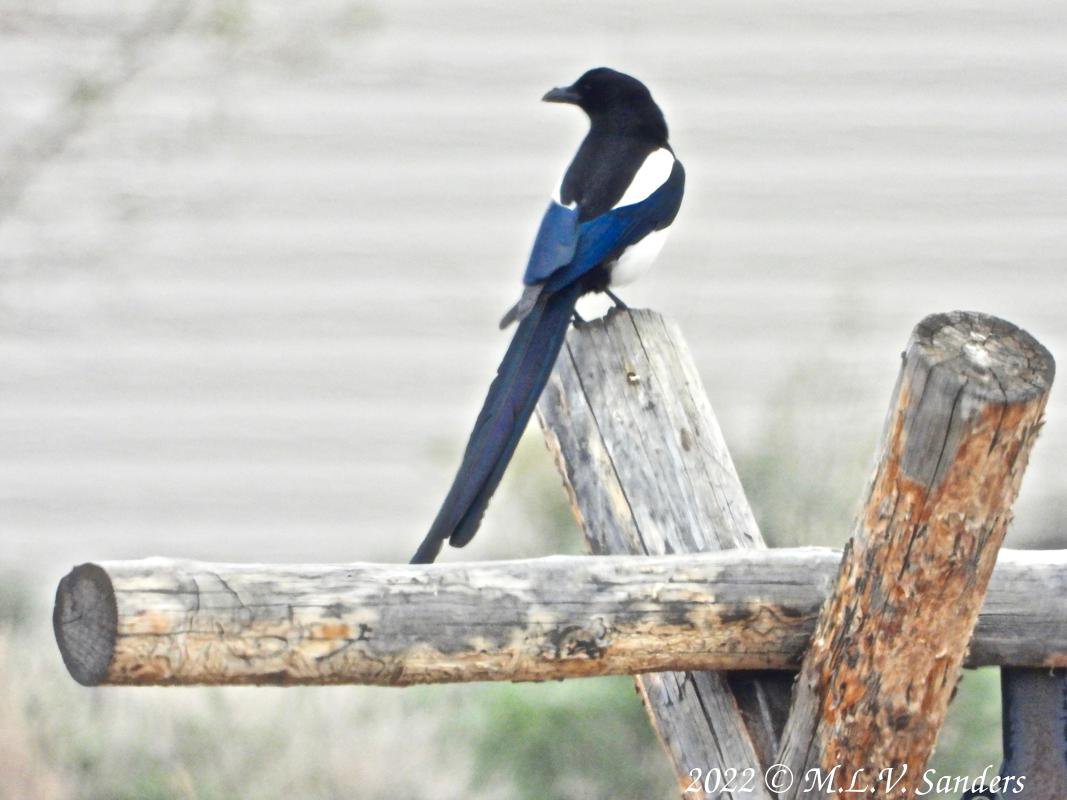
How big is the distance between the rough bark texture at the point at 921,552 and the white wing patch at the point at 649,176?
1135mm

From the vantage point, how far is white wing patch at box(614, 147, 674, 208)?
9.11 ft

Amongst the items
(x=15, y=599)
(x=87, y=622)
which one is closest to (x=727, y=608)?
(x=87, y=622)

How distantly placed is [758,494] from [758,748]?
1.76 metres

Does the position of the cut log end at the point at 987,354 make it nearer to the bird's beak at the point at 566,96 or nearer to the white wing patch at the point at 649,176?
the white wing patch at the point at 649,176

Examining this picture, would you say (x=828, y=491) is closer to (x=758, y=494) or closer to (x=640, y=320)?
(x=758, y=494)

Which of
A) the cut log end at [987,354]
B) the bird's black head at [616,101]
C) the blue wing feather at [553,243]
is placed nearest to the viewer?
the cut log end at [987,354]

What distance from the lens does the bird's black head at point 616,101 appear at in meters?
3.05

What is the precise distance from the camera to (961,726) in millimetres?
3455

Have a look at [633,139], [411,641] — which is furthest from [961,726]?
[411,641]

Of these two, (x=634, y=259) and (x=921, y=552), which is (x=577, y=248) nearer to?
(x=634, y=259)

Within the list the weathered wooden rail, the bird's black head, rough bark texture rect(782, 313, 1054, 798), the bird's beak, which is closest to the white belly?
the bird's black head

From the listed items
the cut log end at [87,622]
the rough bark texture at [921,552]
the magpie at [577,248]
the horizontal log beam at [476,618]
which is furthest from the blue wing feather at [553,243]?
the cut log end at [87,622]

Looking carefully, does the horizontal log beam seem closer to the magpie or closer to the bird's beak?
the magpie

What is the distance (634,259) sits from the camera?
2.84 meters
